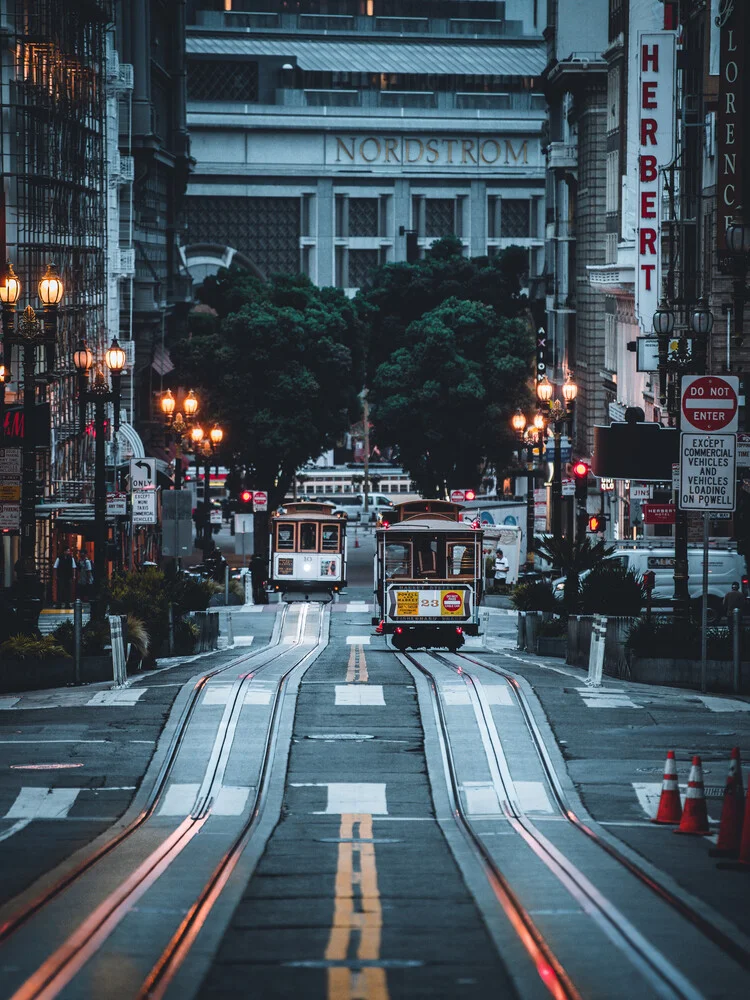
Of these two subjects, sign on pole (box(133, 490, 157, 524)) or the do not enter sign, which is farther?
sign on pole (box(133, 490, 157, 524))

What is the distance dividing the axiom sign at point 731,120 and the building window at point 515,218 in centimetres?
8272

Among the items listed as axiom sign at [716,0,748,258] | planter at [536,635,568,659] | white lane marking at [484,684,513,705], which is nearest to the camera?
white lane marking at [484,684,513,705]

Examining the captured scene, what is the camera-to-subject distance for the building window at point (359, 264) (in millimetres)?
120562

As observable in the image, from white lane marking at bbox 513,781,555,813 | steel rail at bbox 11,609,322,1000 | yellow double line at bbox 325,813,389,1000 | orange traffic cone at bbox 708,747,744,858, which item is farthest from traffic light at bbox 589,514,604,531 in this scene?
orange traffic cone at bbox 708,747,744,858

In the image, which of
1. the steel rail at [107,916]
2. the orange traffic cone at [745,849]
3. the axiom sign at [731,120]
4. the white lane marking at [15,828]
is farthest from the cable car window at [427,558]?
the orange traffic cone at [745,849]

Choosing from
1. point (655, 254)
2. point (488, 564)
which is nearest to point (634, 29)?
point (655, 254)

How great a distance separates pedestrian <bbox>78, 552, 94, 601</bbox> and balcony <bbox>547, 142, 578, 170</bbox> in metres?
38.1

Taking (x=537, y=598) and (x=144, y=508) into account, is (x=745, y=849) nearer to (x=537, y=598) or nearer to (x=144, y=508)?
(x=537, y=598)

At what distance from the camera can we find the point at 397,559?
36.3 metres

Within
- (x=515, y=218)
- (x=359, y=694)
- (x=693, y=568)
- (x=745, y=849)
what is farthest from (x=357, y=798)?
(x=515, y=218)

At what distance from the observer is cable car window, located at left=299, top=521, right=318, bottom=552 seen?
181ft

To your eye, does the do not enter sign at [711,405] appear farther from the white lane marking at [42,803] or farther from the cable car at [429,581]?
the cable car at [429,581]

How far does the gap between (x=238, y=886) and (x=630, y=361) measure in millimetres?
53563

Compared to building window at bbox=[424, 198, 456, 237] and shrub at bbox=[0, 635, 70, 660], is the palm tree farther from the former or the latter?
building window at bbox=[424, 198, 456, 237]
